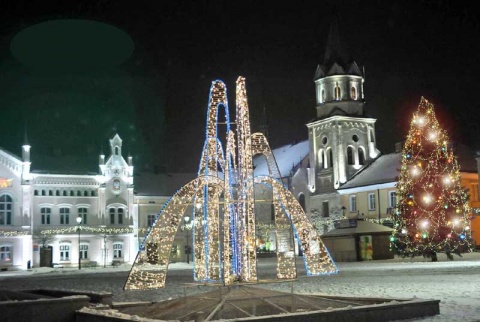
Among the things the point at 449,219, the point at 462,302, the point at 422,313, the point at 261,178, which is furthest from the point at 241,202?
the point at 449,219

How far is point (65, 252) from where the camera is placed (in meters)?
62.7

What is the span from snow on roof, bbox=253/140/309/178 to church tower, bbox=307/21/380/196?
7.33 metres

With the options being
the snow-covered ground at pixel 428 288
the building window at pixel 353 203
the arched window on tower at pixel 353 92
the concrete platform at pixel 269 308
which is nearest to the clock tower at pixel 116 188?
the building window at pixel 353 203

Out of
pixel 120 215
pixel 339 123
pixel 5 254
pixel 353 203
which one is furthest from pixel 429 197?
pixel 5 254

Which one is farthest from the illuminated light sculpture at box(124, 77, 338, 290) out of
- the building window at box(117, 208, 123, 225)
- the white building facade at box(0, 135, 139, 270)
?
the building window at box(117, 208, 123, 225)

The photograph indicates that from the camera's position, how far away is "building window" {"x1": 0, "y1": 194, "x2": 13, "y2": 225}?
5972 centimetres

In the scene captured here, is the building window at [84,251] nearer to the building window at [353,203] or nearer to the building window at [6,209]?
the building window at [6,209]

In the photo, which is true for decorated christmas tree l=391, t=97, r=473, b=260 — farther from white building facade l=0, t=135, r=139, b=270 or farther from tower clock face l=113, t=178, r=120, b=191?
tower clock face l=113, t=178, r=120, b=191

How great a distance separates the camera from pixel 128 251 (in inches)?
2601

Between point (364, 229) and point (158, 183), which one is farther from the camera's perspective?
point (158, 183)

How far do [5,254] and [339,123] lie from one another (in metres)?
34.1

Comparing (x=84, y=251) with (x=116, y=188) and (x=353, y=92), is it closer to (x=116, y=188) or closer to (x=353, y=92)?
(x=116, y=188)

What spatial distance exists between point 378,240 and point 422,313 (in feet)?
113

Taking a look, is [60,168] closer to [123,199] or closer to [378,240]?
[123,199]
